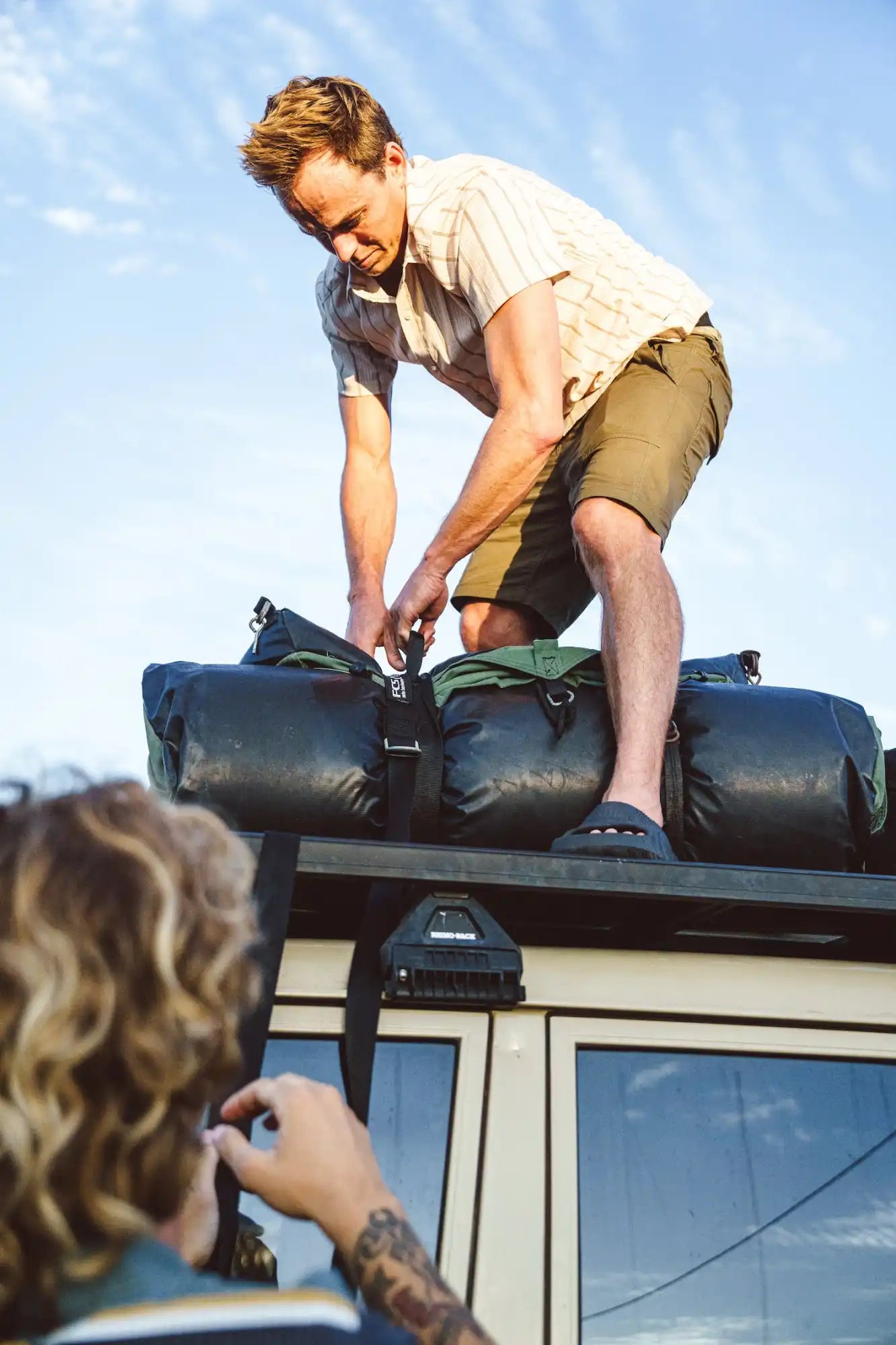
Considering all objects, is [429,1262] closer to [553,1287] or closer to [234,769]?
[553,1287]

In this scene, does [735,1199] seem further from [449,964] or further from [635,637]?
[635,637]

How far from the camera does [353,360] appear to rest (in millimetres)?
3428

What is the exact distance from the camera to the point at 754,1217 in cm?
164

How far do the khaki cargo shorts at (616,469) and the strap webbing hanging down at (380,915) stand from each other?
0.73 metres

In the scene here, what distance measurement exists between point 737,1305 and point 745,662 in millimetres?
1432

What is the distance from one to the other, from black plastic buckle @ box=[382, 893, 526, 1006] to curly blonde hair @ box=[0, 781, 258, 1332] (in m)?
0.58

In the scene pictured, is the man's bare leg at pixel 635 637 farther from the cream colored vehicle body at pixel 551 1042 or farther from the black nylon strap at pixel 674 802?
the cream colored vehicle body at pixel 551 1042

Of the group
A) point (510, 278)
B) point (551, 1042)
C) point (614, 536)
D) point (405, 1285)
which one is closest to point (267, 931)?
point (551, 1042)

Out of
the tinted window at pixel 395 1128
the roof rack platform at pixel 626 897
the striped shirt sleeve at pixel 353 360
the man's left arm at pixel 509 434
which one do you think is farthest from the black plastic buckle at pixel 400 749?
the striped shirt sleeve at pixel 353 360

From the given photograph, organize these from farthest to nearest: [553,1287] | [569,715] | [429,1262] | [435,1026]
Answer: [569,715]
[435,1026]
[553,1287]
[429,1262]

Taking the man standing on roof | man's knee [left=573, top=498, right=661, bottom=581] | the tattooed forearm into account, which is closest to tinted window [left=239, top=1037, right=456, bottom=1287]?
the tattooed forearm

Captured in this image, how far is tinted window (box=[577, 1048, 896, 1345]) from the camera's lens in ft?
5.19

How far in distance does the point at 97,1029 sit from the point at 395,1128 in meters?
0.74

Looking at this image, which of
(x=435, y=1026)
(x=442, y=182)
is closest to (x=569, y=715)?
(x=435, y=1026)
